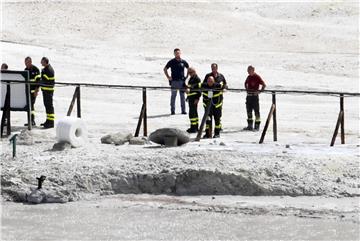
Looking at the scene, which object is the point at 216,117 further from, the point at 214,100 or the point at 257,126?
the point at 257,126

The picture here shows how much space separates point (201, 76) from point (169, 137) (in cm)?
1321

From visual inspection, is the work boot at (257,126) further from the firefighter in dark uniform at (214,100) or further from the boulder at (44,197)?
the boulder at (44,197)

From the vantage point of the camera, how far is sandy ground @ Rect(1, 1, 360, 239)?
16.9 m

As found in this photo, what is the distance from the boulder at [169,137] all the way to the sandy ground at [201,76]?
0.15 metres

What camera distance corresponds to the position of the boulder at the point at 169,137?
18934mm

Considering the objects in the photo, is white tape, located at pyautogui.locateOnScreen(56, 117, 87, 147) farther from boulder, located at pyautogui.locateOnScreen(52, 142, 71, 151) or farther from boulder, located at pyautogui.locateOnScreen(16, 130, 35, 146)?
boulder, located at pyautogui.locateOnScreen(16, 130, 35, 146)

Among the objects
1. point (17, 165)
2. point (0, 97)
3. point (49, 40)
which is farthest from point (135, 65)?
point (17, 165)

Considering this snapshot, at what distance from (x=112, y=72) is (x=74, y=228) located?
58.7 ft

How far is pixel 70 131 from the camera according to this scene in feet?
61.8

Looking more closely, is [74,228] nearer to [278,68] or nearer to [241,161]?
[241,161]

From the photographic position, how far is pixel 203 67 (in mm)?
34250

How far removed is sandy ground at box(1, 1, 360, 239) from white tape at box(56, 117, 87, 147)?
0.22 m

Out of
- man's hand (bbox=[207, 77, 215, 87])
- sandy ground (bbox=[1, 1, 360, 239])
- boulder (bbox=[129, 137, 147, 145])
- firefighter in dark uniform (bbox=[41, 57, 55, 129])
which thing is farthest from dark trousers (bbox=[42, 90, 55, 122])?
man's hand (bbox=[207, 77, 215, 87])

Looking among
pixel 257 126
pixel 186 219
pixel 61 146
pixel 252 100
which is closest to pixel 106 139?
pixel 61 146
